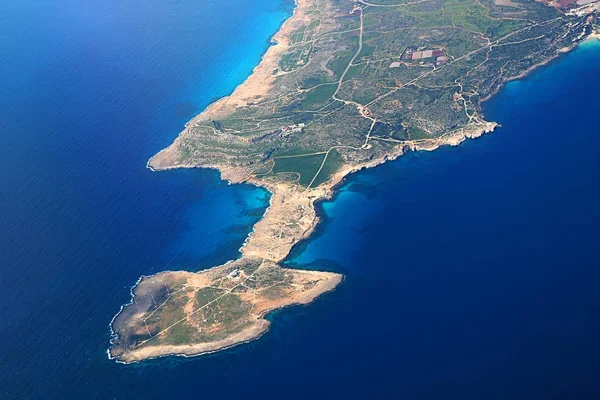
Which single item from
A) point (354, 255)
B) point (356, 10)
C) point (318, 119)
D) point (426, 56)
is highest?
point (356, 10)

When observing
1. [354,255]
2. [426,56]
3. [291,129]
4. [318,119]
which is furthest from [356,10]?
[354,255]

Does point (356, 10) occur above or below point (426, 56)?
above

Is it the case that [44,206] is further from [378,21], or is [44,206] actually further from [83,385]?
[378,21]

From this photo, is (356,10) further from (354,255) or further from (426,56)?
(354,255)

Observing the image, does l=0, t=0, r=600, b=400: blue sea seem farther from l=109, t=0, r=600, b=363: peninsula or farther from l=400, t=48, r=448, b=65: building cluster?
l=400, t=48, r=448, b=65: building cluster

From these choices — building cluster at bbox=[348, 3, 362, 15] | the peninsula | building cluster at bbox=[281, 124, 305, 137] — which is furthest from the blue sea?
building cluster at bbox=[348, 3, 362, 15]

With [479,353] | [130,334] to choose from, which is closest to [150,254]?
[130,334]

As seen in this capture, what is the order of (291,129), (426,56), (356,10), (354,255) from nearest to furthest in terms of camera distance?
(354,255) < (291,129) < (426,56) < (356,10)

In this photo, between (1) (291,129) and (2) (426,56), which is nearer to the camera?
(1) (291,129)
